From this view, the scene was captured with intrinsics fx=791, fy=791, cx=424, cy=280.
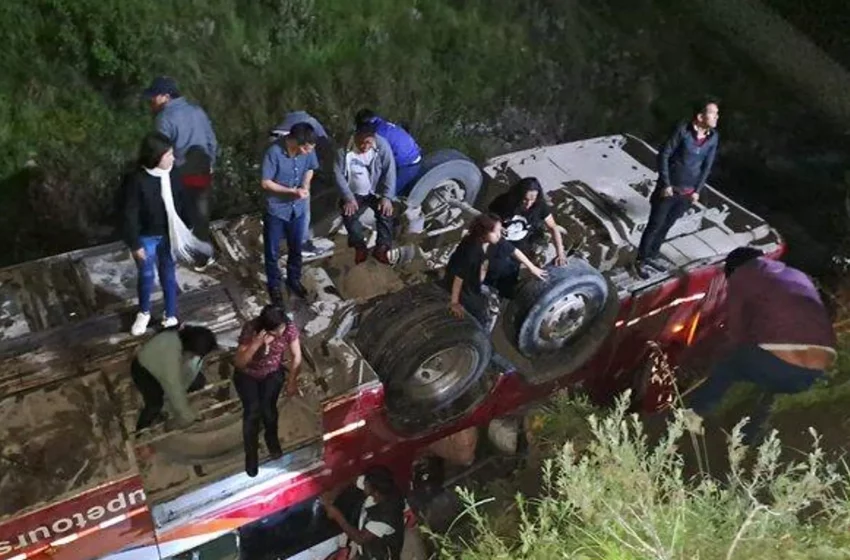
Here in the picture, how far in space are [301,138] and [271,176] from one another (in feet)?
1.31

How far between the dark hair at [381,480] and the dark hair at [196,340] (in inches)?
62.4

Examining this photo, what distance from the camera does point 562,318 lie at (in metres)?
5.84

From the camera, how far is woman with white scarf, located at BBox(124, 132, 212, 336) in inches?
189

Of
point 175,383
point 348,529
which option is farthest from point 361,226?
point 348,529

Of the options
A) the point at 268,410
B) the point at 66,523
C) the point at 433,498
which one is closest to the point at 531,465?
the point at 433,498

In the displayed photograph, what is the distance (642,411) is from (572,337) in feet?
3.74

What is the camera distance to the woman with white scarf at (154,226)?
4797mm

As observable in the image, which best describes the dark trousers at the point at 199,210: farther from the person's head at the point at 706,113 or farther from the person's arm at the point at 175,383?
the person's head at the point at 706,113

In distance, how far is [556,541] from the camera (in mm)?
4215

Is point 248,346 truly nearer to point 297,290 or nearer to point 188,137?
point 297,290

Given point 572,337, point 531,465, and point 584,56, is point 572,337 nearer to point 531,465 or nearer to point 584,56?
point 531,465

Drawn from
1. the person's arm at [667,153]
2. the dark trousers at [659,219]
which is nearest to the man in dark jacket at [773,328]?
the dark trousers at [659,219]

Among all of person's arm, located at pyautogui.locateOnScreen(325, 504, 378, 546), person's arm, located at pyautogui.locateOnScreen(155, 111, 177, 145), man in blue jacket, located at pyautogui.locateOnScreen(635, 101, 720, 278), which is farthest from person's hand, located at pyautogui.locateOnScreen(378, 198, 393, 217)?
person's arm, located at pyautogui.locateOnScreen(325, 504, 378, 546)

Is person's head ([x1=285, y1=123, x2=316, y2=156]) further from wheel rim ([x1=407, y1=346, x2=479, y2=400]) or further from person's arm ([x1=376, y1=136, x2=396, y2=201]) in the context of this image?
wheel rim ([x1=407, y1=346, x2=479, y2=400])
